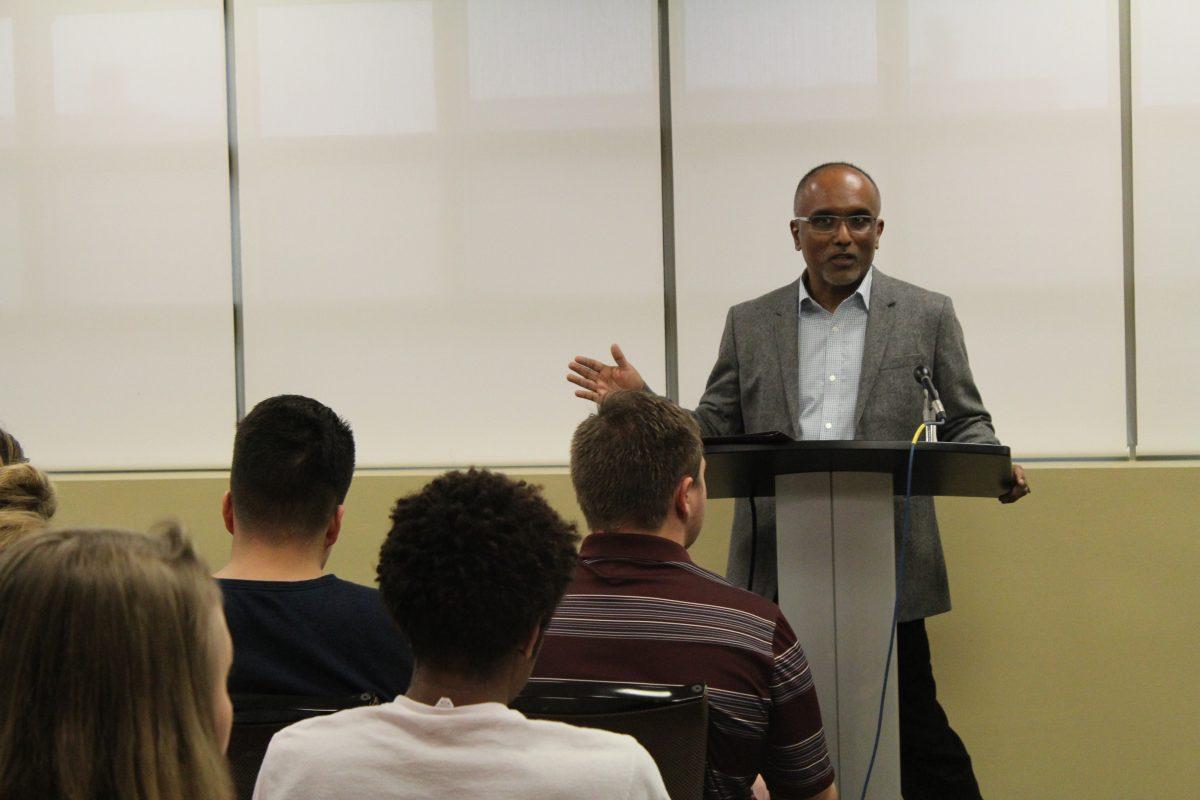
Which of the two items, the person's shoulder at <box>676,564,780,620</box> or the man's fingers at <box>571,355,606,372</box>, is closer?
the person's shoulder at <box>676,564,780,620</box>

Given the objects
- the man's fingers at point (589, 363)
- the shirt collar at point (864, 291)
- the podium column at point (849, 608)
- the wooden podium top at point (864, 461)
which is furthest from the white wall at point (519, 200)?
the podium column at point (849, 608)

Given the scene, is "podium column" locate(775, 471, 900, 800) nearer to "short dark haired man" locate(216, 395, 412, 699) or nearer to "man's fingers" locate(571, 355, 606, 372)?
"man's fingers" locate(571, 355, 606, 372)

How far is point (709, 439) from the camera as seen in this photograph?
227cm

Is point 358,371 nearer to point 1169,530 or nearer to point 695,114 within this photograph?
point 695,114

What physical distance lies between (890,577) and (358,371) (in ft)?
6.94

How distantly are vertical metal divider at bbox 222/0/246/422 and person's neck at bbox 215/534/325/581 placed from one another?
219 cm

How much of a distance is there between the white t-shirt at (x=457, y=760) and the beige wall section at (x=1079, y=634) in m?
2.50

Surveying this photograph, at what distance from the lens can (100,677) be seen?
0.88 meters

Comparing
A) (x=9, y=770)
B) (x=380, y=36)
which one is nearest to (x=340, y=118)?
(x=380, y=36)

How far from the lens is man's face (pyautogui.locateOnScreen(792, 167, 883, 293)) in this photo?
2.93 metres

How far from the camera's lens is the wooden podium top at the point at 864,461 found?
83.4 inches

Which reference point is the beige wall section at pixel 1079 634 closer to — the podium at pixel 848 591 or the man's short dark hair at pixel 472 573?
the podium at pixel 848 591

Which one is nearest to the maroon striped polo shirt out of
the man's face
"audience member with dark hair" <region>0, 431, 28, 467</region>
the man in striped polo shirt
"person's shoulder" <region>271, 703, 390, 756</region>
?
the man in striped polo shirt

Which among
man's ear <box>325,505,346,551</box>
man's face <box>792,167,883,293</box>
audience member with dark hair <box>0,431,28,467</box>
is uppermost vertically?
man's face <box>792,167,883,293</box>
